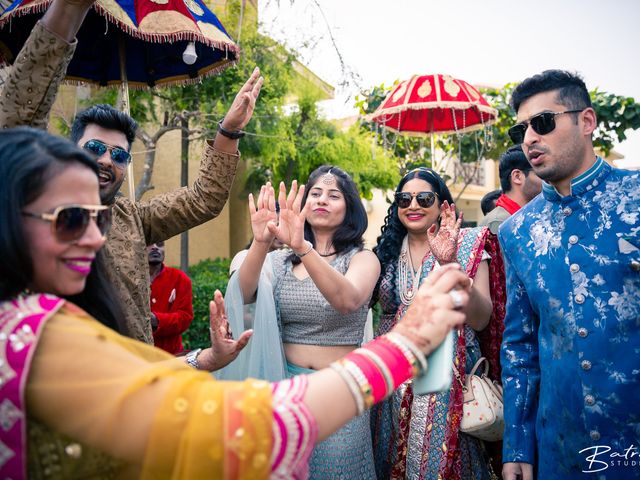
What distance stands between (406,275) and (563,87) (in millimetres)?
1356

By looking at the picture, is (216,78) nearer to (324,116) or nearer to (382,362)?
(324,116)

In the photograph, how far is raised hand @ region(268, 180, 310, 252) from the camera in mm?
2387

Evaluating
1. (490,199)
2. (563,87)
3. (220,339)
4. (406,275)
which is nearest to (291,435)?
(220,339)

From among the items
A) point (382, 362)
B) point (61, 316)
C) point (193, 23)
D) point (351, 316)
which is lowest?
point (351, 316)

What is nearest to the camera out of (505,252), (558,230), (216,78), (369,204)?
(558,230)

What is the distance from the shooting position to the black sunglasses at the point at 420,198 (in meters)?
3.12

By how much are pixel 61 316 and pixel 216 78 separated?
22.5 feet

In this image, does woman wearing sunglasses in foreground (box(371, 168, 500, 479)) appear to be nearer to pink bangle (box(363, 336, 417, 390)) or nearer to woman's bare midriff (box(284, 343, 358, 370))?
woman's bare midriff (box(284, 343, 358, 370))

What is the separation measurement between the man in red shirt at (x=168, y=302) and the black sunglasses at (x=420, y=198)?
2.15 m

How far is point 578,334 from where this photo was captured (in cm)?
193

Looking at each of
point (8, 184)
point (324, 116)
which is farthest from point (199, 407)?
point (324, 116)

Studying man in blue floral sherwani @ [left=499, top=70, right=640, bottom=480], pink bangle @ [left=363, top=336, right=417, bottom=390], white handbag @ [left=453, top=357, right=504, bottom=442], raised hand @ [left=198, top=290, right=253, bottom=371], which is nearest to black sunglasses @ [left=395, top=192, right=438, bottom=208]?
man in blue floral sherwani @ [left=499, top=70, right=640, bottom=480]

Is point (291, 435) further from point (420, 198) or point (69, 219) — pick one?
point (420, 198)

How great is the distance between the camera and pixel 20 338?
3.30 feet
